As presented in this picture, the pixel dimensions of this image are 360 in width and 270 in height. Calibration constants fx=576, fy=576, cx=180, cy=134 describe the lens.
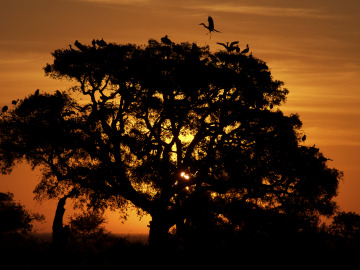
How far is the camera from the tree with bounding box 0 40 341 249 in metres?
43.8

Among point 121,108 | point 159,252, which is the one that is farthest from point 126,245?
point 121,108

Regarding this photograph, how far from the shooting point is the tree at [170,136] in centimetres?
4384

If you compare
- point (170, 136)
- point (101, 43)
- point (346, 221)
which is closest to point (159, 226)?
point (170, 136)

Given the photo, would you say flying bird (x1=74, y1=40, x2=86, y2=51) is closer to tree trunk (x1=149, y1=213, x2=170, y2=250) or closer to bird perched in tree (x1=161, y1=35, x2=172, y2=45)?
bird perched in tree (x1=161, y1=35, x2=172, y2=45)

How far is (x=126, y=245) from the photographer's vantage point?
34.1 m

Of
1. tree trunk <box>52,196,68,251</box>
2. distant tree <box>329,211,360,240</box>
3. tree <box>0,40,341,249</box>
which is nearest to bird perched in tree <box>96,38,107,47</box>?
tree <box>0,40,341,249</box>

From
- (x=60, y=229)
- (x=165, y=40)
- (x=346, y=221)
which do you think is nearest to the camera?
(x=60, y=229)

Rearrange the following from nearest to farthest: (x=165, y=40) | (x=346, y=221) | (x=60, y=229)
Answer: (x=60, y=229)
(x=165, y=40)
(x=346, y=221)


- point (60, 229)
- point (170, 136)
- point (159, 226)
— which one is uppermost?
point (170, 136)

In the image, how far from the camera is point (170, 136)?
46.5 meters

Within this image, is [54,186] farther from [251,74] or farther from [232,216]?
[251,74]

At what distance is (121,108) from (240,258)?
21724 mm

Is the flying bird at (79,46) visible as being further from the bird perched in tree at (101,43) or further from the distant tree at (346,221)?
the distant tree at (346,221)

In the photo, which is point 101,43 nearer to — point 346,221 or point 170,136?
point 170,136
